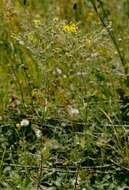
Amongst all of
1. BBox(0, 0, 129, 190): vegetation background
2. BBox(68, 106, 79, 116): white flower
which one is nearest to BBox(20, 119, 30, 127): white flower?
BBox(0, 0, 129, 190): vegetation background

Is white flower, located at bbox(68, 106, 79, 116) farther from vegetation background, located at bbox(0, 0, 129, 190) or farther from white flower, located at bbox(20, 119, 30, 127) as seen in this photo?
white flower, located at bbox(20, 119, 30, 127)

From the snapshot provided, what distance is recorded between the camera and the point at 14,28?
3244mm

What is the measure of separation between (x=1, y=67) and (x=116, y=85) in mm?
765

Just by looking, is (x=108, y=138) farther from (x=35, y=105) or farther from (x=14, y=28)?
(x=14, y=28)

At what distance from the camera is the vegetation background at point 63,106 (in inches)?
88.4

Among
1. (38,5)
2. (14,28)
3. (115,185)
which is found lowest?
(115,185)

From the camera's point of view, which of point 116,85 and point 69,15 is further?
point 69,15

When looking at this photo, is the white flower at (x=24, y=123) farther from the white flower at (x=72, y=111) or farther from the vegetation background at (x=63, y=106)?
the white flower at (x=72, y=111)

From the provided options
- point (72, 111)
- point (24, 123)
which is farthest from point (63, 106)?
point (24, 123)

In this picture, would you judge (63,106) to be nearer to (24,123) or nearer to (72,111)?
(72,111)

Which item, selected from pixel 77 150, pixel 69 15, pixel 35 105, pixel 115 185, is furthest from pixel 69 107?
pixel 69 15

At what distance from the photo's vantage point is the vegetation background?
2246 millimetres

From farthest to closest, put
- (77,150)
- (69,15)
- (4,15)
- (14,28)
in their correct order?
(69,15), (14,28), (4,15), (77,150)

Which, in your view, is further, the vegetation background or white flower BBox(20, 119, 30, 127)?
white flower BBox(20, 119, 30, 127)
